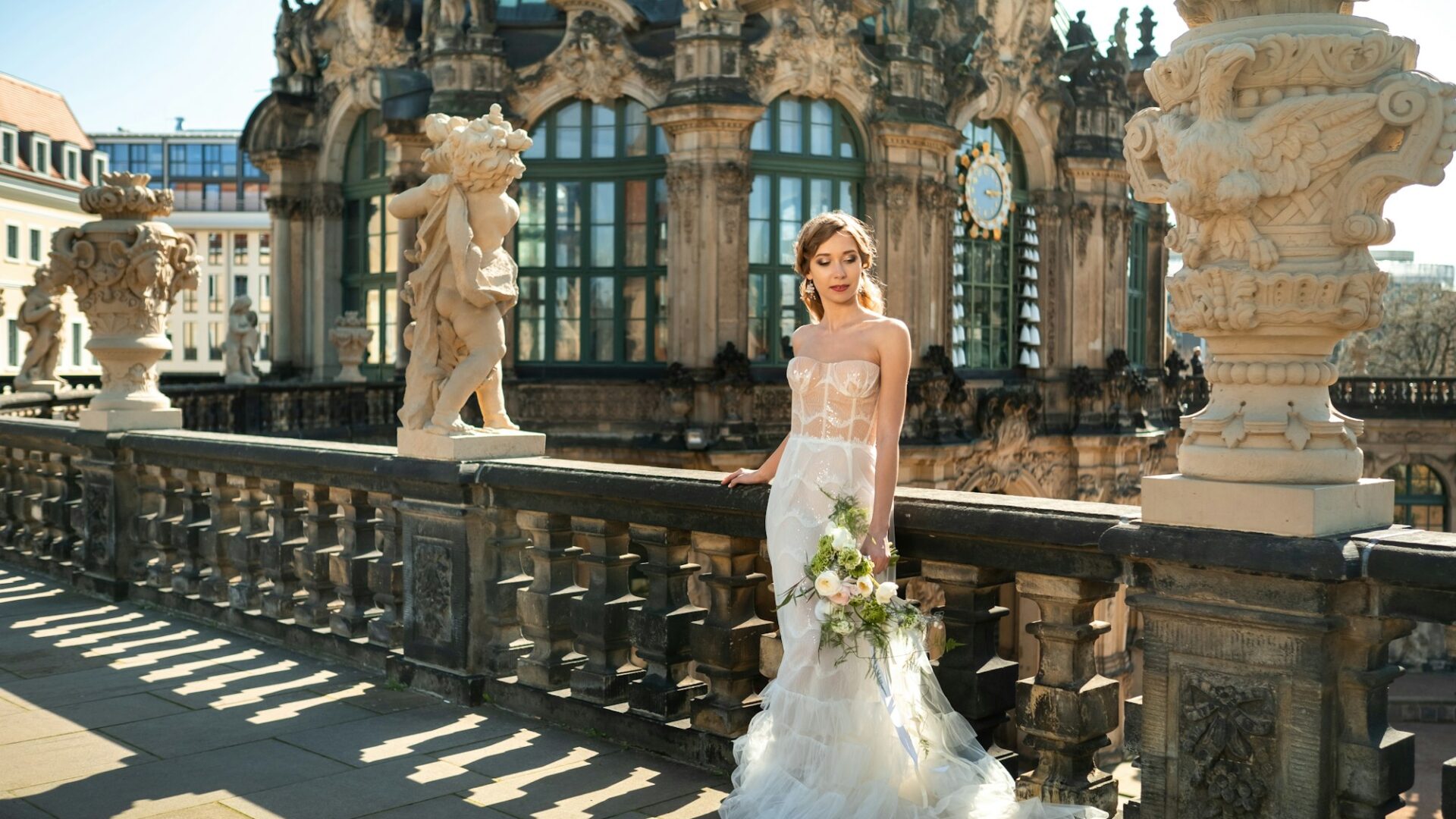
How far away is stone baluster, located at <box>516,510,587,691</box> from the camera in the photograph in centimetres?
648

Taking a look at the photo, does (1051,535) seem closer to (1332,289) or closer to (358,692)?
(1332,289)

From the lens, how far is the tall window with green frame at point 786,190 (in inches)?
930

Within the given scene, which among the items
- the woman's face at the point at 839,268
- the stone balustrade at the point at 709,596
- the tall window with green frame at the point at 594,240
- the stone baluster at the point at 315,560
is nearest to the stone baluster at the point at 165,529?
the stone balustrade at the point at 709,596

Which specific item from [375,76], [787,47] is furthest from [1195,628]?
[375,76]

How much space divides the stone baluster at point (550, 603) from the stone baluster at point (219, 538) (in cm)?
289

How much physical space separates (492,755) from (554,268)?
19054 millimetres

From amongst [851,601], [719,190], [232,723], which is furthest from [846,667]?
[719,190]

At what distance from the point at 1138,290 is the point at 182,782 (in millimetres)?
28485

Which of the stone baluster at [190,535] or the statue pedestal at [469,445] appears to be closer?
the statue pedestal at [469,445]

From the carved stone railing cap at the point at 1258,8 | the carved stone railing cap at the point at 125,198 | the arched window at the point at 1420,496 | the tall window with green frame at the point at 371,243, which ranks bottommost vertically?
the arched window at the point at 1420,496

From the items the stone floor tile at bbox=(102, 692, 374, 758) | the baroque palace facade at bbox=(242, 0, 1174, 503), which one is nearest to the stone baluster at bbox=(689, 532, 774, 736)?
the stone floor tile at bbox=(102, 692, 374, 758)

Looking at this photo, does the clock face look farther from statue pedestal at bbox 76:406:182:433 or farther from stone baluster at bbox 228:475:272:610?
stone baluster at bbox 228:475:272:610

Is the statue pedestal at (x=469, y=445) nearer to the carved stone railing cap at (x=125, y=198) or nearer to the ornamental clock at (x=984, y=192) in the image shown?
the carved stone railing cap at (x=125, y=198)

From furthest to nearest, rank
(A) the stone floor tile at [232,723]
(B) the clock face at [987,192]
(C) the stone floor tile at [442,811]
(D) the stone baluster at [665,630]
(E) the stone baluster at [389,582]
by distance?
(B) the clock face at [987,192]
(E) the stone baluster at [389,582]
(A) the stone floor tile at [232,723]
(D) the stone baluster at [665,630]
(C) the stone floor tile at [442,811]
